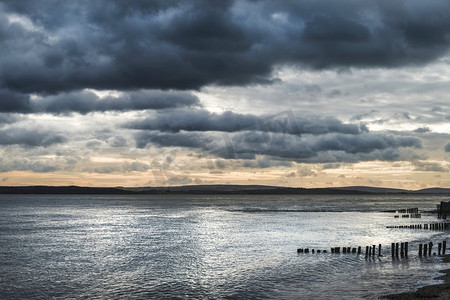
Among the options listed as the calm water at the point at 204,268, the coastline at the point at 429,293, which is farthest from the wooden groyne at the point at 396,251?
the coastline at the point at 429,293

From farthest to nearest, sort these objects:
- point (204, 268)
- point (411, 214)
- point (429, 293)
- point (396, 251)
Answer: point (411, 214) → point (396, 251) → point (204, 268) → point (429, 293)

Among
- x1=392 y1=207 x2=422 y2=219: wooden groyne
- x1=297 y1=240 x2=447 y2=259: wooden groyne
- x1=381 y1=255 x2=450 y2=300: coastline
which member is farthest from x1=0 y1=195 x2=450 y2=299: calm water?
x1=392 y1=207 x2=422 y2=219: wooden groyne

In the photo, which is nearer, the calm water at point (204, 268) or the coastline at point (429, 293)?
the coastline at point (429, 293)

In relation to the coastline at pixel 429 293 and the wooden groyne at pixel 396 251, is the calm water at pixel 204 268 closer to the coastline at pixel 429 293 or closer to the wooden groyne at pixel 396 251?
the wooden groyne at pixel 396 251

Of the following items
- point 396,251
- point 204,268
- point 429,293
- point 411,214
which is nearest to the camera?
point 429,293

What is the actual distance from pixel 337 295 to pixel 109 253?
1338 inches

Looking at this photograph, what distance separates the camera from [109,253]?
57250 millimetres

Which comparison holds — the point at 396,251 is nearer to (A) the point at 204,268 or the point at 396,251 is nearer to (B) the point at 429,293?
(B) the point at 429,293

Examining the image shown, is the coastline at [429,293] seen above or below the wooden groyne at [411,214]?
above

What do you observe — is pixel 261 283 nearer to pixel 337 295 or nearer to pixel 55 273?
pixel 337 295

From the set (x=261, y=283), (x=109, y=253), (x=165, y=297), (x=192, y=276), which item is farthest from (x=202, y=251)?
(x=165, y=297)

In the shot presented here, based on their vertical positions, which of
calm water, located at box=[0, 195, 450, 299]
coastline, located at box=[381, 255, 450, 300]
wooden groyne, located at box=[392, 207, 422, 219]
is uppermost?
coastline, located at box=[381, 255, 450, 300]

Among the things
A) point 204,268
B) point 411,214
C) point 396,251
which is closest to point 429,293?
point 396,251

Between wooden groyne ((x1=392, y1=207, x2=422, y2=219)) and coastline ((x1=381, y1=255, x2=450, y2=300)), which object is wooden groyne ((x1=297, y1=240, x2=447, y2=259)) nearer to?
coastline ((x1=381, y1=255, x2=450, y2=300))
